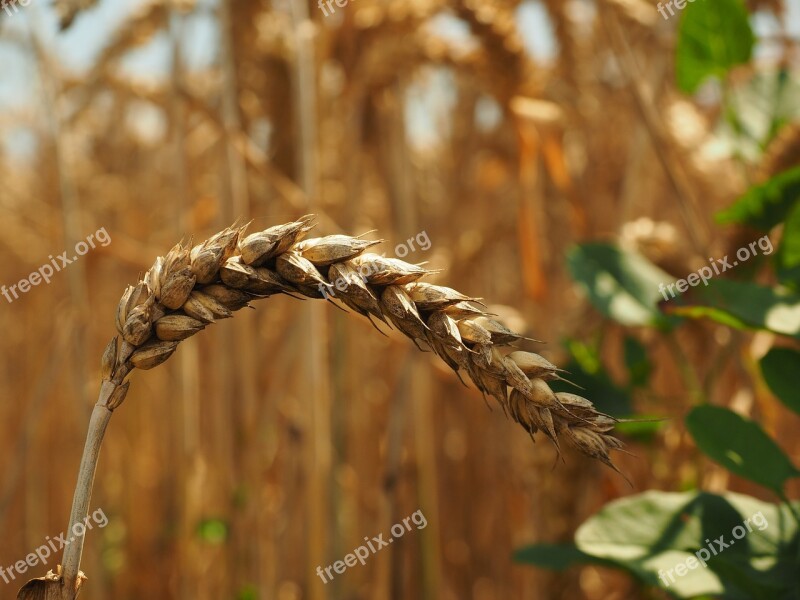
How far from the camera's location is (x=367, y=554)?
6.31ft

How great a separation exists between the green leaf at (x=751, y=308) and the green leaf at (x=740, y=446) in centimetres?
12

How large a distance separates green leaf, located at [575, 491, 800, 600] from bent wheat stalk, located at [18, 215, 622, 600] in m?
0.37

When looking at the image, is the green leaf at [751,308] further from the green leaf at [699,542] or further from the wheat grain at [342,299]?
the wheat grain at [342,299]

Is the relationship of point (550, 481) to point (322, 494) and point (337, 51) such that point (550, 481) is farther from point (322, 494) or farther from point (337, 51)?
point (337, 51)

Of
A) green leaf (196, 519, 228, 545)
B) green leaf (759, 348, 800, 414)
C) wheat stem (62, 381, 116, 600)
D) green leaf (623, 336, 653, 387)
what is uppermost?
A: wheat stem (62, 381, 116, 600)

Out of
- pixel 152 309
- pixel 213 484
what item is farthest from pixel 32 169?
pixel 152 309

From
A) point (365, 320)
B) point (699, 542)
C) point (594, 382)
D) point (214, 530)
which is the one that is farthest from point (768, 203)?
point (214, 530)

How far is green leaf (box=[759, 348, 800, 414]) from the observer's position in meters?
0.89

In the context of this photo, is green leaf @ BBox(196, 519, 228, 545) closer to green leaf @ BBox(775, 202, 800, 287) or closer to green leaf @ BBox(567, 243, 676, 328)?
green leaf @ BBox(567, 243, 676, 328)

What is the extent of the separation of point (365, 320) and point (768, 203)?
77 cm

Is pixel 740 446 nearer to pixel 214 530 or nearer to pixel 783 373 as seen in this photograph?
pixel 783 373

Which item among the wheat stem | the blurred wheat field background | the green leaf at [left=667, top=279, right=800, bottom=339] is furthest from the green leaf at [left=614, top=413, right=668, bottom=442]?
the wheat stem

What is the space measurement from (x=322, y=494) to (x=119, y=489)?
1819 millimetres

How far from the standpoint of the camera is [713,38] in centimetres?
121
